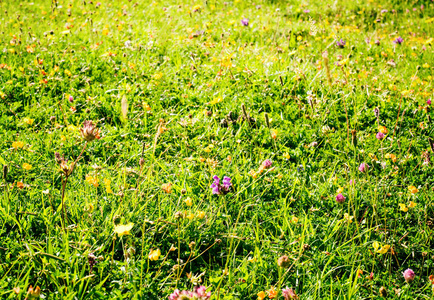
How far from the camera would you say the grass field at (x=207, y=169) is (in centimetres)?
163

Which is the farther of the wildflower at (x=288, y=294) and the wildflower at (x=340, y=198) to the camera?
the wildflower at (x=340, y=198)

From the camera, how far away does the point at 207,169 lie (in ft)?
7.51

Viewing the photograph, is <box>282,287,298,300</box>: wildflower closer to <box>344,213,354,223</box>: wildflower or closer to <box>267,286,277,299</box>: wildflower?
<box>267,286,277,299</box>: wildflower

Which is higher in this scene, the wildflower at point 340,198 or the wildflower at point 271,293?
the wildflower at point 340,198

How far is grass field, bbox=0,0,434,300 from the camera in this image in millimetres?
1635

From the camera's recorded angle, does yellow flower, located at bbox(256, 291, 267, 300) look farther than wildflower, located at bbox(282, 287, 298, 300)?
Yes

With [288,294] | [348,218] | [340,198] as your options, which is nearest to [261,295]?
[288,294]

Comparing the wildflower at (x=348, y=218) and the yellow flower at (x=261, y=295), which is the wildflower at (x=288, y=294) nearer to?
the yellow flower at (x=261, y=295)

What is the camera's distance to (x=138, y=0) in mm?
5773

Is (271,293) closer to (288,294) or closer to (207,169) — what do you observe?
(288,294)

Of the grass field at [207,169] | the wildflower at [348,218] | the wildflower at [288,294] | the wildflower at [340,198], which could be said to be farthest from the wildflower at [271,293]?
the wildflower at [340,198]

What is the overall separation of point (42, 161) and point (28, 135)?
1.11ft

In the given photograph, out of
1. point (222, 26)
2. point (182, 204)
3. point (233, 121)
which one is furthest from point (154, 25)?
point (182, 204)

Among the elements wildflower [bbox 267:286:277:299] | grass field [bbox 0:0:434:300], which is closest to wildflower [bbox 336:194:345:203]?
grass field [bbox 0:0:434:300]
